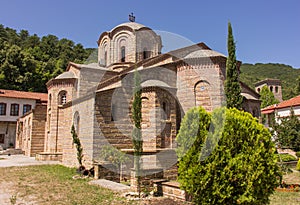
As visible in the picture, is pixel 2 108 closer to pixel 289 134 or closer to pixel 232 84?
pixel 232 84

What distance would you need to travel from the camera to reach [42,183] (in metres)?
9.20

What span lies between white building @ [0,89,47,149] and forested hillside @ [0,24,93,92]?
296 inches

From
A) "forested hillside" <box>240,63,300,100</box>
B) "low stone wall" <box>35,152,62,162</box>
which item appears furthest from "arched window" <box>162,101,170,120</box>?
"forested hillside" <box>240,63,300,100</box>

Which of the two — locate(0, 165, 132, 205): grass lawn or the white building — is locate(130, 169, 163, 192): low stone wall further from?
the white building

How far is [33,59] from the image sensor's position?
3822 cm

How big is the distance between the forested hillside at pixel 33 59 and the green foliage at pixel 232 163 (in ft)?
117

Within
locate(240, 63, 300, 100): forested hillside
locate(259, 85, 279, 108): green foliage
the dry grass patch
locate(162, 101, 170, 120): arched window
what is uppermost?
locate(240, 63, 300, 100): forested hillside

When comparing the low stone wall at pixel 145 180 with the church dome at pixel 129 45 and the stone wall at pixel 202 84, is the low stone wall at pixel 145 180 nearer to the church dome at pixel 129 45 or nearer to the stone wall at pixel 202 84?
Answer: the stone wall at pixel 202 84

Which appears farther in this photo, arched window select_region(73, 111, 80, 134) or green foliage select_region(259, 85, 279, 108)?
green foliage select_region(259, 85, 279, 108)

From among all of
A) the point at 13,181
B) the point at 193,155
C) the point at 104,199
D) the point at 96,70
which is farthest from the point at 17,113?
the point at 193,155

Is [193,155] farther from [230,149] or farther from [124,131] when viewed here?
[124,131]

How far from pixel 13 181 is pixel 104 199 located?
501 centimetres

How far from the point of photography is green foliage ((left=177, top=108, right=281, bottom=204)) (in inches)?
190

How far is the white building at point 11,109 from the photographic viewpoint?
A: 27.2 meters
